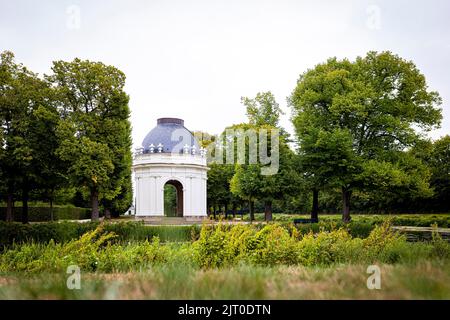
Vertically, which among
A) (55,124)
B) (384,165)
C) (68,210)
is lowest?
(68,210)

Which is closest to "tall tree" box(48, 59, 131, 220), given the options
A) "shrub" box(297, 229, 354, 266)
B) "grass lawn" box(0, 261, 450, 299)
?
"shrub" box(297, 229, 354, 266)

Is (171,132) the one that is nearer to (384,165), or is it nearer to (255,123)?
(255,123)

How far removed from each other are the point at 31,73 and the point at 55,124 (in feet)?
15.7

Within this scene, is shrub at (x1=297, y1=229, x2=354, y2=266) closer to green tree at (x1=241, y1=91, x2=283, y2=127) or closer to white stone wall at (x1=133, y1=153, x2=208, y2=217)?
green tree at (x1=241, y1=91, x2=283, y2=127)

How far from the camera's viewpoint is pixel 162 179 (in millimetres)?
39625

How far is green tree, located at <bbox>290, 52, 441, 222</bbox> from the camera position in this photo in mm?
28938

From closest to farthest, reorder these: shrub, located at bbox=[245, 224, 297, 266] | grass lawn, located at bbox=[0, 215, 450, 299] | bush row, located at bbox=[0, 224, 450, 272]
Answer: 1. grass lawn, located at bbox=[0, 215, 450, 299]
2. bush row, located at bbox=[0, 224, 450, 272]
3. shrub, located at bbox=[245, 224, 297, 266]

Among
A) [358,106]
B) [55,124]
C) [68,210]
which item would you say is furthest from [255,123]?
[68,210]

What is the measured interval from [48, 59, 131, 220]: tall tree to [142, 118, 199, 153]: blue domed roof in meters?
10.4

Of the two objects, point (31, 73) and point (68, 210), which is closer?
point (31, 73)

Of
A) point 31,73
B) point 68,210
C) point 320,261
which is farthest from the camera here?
point 68,210

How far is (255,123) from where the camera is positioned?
116ft

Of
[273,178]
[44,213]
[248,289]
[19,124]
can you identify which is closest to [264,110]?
[273,178]
